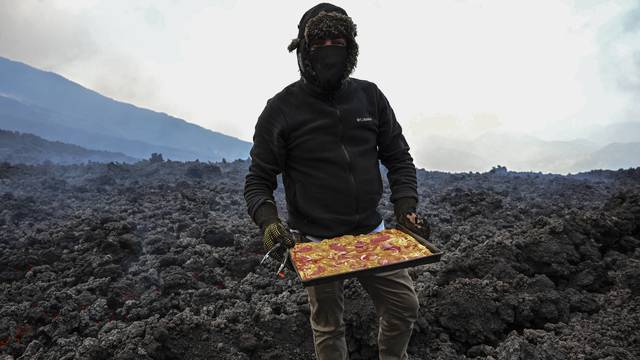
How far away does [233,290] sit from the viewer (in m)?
5.72

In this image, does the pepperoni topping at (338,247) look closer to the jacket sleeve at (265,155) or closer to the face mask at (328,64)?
the jacket sleeve at (265,155)

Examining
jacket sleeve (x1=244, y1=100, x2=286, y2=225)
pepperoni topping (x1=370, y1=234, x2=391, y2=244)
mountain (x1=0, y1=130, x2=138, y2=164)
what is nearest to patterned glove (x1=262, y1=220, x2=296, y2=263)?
jacket sleeve (x1=244, y1=100, x2=286, y2=225)

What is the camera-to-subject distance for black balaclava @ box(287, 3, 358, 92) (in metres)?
2.83

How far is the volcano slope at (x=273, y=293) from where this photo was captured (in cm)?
408

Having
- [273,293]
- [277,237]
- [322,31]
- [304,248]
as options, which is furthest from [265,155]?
[273,293]

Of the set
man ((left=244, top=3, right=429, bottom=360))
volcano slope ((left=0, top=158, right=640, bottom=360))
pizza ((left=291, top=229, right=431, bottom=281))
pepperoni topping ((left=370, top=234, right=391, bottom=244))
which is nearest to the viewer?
pizza ((left=291, top=229, right=431, bottom=281))

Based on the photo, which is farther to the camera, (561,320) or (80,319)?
(80,319)

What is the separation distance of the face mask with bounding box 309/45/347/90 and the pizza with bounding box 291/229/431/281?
110cm

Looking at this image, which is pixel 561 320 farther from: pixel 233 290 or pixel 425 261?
pixel 233 290

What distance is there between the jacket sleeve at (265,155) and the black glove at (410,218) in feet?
3.16

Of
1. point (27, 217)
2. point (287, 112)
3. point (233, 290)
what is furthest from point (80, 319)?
point (27, 217)

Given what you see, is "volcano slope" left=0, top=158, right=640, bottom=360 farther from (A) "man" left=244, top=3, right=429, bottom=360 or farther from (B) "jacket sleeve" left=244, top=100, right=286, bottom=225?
(B) "jacket sleeve" left=244, top=100, right=286, bottom=225

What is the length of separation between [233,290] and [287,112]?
3583mm

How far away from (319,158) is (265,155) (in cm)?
39
